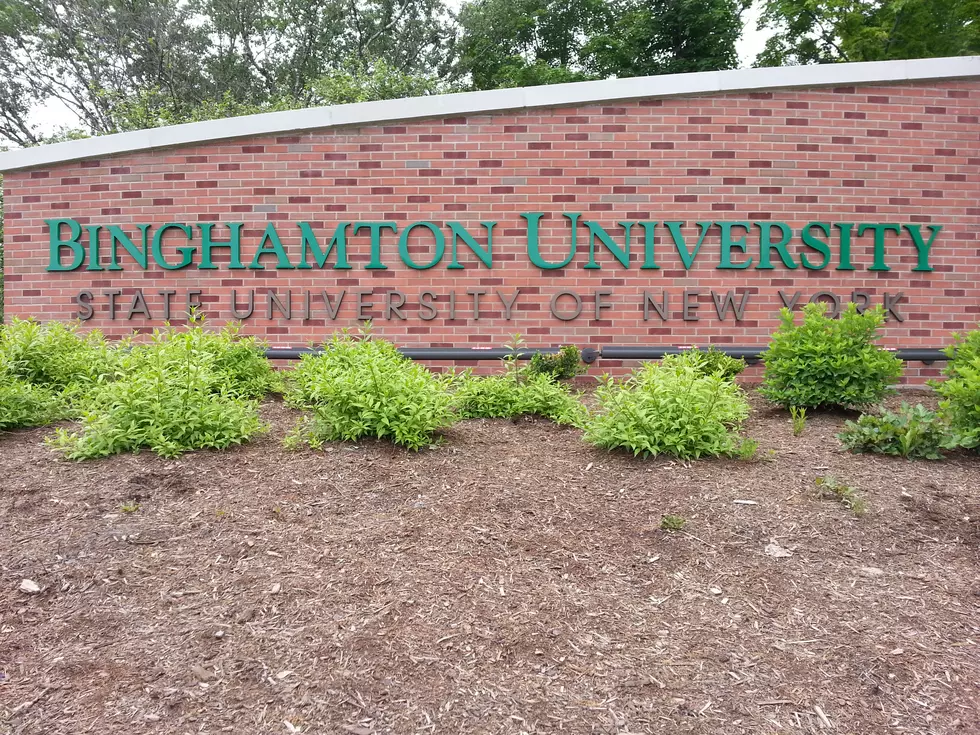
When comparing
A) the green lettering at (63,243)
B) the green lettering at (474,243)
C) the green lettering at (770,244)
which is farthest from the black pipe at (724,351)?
the green lettering at (63,243)

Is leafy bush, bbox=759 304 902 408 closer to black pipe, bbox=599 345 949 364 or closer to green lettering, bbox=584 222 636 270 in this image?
black pipe, bbox=599 345 949 364

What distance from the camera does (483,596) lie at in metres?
2.87

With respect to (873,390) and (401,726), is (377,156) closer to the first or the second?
(873,390)

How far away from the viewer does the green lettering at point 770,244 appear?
7.09 m

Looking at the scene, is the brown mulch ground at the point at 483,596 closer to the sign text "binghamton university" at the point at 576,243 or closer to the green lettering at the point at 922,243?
the sign text "binghamton university" at the point at 576,243

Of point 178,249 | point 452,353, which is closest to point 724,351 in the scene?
point 452,353

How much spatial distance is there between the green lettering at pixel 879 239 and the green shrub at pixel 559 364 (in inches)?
127

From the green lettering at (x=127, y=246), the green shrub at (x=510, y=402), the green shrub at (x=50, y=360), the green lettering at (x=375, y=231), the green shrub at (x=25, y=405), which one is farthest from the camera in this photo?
the green lettering at (x=127, y=246)

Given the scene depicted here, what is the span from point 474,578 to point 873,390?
11.4 feet

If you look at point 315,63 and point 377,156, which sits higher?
point 315,63

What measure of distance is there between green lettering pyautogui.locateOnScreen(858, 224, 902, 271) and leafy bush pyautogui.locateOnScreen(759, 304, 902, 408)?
2248mm

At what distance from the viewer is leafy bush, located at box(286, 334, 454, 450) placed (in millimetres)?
4195

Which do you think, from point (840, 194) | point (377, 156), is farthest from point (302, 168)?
point (840, 194)

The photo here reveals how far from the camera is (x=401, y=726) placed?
2.23 meters
